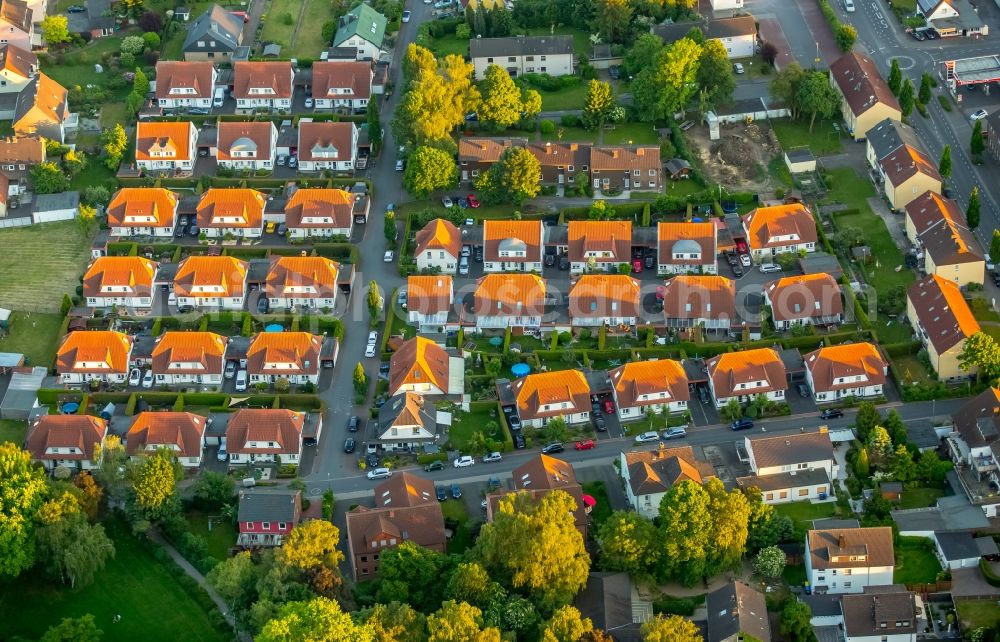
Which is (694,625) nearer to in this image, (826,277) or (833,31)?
(826,277)

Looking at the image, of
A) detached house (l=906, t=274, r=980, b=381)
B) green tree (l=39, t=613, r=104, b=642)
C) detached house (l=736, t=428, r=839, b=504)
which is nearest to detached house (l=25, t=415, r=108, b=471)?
green tree (l=39, t=613, r=104, b=642)

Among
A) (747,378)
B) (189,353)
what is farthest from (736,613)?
(189,353)

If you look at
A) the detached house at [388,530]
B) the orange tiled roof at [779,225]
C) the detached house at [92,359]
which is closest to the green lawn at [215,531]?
the detached house at [388,530]

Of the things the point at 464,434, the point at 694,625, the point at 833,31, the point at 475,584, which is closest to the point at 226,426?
the point at 464,434

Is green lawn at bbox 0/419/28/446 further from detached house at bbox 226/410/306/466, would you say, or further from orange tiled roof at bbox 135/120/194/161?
orange tiled roof at bbox 135/120/194/161

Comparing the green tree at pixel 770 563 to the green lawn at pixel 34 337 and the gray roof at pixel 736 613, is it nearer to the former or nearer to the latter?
the gray roof at pixel 736 613
